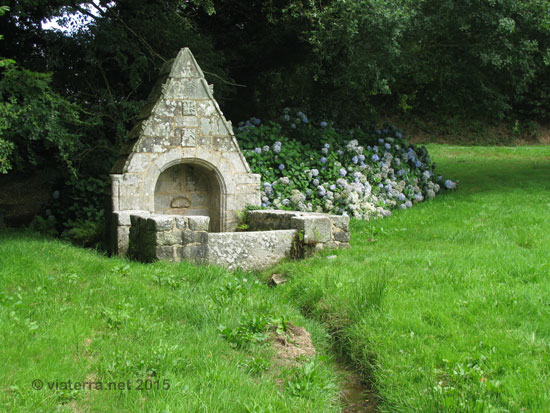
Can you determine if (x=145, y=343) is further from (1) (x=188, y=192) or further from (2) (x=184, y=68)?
(2) (x=184, y=68)

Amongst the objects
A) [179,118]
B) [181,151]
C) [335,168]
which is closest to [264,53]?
[335,168]

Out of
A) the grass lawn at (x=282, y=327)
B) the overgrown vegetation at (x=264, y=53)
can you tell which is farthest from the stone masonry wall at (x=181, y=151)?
the grass lawn at (x=282, y=327)

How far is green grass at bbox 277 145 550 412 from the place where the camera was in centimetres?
331

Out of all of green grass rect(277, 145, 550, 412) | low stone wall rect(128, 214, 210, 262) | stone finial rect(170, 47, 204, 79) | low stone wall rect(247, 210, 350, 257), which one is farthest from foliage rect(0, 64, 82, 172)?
green grass rect(277, 145, 550, 412)

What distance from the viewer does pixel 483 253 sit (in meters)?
6.01

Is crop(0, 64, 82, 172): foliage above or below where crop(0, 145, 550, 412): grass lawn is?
above

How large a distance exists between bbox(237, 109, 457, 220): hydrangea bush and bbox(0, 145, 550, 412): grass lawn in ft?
9.15

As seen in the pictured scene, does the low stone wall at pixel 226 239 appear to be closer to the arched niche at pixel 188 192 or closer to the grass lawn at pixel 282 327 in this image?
the grass lawn at pixel 282 327

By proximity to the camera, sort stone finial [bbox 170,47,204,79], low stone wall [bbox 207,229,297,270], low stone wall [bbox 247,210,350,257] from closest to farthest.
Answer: low stone wall [bbox 207,229,297,270]
low stone wall [bbox 247,210,350,257]
stone finial [bbox 170,47,204,79]

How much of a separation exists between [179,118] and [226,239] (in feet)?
7.61

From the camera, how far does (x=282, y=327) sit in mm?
4293

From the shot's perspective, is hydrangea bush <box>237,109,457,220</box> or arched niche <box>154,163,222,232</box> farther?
hydrangea bush <box>237,109,457,220</box>

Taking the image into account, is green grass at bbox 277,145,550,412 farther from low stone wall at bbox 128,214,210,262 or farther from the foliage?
the foliage

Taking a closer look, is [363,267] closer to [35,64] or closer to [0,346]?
[0,346]
